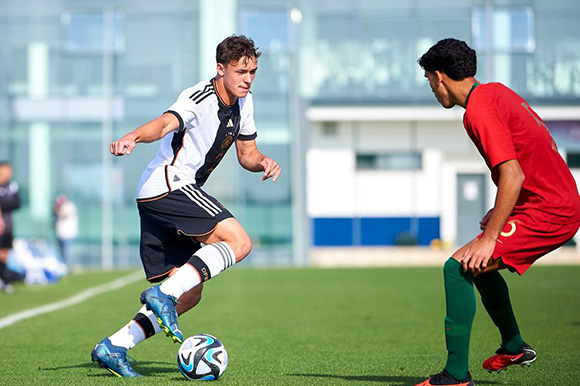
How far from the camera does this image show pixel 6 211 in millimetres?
15531

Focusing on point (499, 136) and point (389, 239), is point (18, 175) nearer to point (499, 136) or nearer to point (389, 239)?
point (389, 239)

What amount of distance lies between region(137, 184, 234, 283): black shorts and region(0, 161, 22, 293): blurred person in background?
9.88 metres

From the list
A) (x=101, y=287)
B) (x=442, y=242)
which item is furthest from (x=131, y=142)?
(x=442, y=242)

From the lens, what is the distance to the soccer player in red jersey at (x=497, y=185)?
195 inches

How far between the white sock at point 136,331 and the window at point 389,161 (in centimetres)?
2857

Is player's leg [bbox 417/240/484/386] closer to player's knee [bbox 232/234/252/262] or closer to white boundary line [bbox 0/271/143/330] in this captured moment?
player's knee [bbox 232/234/252/262]

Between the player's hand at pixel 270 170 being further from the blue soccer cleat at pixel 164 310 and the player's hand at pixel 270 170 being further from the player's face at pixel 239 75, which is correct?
the blue soccer cleat at pixel 164 310

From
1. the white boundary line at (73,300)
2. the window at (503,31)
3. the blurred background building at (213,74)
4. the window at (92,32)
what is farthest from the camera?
the window at (503,31)

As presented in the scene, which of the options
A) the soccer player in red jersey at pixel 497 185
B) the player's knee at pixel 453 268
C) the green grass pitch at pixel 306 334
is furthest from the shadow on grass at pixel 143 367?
the player's knee at pixel 453 268

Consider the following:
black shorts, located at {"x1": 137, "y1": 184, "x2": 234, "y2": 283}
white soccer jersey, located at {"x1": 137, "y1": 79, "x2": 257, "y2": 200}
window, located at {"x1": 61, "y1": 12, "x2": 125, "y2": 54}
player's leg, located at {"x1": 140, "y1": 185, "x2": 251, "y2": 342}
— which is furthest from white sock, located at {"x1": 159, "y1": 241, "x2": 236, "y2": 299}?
window, located at {"x1": 61, "y1": 12, "x2": 125, "y2": 54}

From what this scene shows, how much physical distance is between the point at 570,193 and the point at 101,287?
12762mm

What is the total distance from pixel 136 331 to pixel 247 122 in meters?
1.53

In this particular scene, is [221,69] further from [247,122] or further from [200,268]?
[200,268]

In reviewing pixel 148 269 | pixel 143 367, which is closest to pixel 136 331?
pixel 148 269
